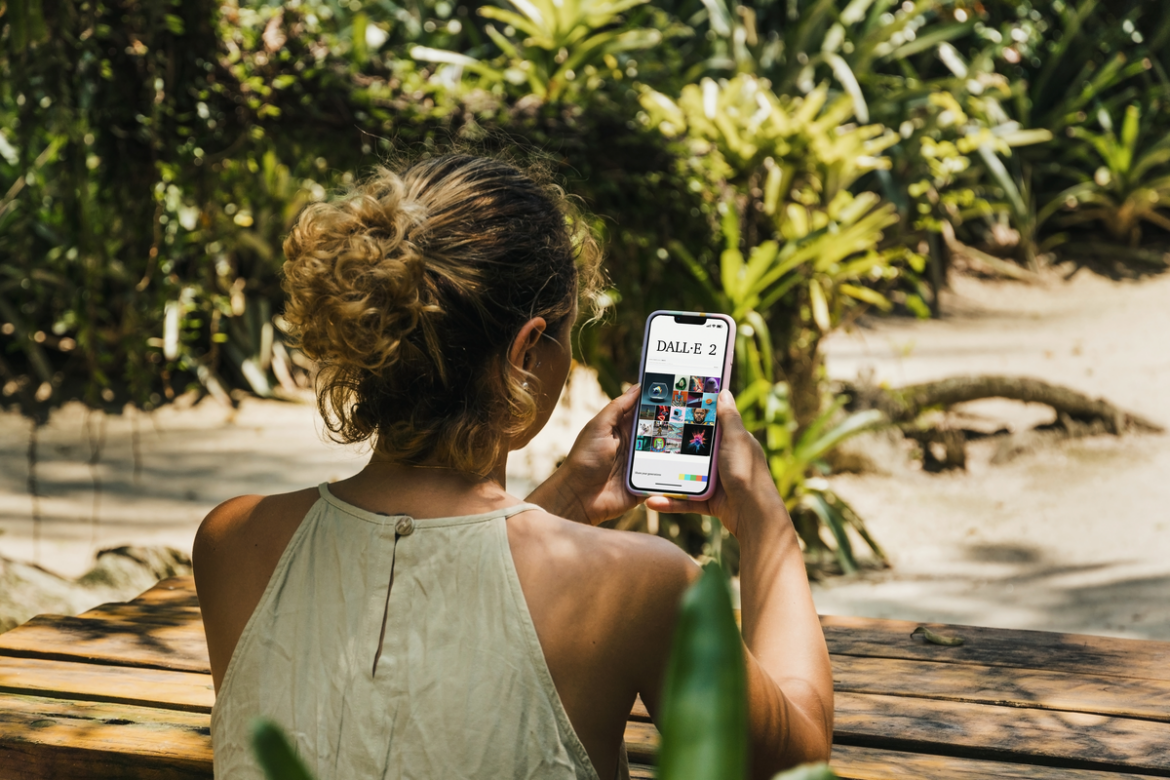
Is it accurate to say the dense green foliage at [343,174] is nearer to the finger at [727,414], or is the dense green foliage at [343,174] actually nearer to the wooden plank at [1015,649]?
the finger at [727,414]

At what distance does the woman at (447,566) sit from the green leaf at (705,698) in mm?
464

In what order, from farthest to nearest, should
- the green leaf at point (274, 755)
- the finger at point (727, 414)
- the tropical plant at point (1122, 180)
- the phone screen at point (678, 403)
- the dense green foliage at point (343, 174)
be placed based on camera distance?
the tropical plant at point (1122, 180) < the dense green foliage at point (343, 174) < the phone screen at point (678, 403) < the finger at point (727, 414) < the green leaf at point (274, 755)

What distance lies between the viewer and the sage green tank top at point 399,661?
1027mm

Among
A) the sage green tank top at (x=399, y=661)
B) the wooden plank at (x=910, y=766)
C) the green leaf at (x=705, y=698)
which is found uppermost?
the green leaf at (x=705, y=698)

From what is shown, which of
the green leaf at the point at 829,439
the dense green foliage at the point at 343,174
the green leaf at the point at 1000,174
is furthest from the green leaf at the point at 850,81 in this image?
the green leaf at the point at 829,439

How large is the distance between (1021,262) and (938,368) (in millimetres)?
3004

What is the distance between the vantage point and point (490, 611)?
1.05 metres

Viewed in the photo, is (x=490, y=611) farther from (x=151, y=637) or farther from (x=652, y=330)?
(x=151, y=637)

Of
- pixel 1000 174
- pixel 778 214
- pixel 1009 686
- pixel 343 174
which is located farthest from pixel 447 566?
pixel 1000 174

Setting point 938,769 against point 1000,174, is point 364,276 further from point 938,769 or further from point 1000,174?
point 1000,174

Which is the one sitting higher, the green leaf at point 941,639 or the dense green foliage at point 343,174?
the dense green foliage at point 343,174

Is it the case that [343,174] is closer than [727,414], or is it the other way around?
[727,414]

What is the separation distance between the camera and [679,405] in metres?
1.65

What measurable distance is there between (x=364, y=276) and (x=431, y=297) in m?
0.07
